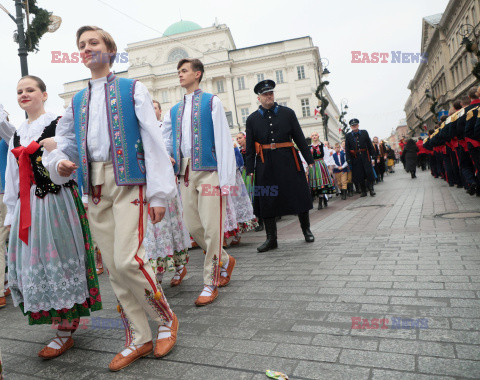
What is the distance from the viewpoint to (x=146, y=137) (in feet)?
8.37

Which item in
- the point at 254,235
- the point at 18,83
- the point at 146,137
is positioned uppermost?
the point at 18,83

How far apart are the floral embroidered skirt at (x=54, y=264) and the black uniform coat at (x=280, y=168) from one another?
3.23 meters

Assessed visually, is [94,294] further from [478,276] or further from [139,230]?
[478,276]

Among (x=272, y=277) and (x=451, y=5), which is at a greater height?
(x=451, y=5)

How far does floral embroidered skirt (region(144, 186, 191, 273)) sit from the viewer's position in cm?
404

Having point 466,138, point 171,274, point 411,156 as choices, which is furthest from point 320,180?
point 411,156

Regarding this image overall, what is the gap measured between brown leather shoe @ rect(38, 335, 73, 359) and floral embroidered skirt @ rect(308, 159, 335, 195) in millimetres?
8586

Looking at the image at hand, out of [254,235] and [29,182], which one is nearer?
[29,182]

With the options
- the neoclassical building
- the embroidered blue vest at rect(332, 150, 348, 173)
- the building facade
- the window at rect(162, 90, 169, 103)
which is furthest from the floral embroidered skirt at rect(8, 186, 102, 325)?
the window at rect(162, 90, 169, 103)

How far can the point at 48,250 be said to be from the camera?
275cm

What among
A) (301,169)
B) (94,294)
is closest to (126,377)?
(94,294)

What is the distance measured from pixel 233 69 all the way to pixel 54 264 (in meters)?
55.7

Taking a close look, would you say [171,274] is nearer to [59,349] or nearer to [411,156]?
[59,349]

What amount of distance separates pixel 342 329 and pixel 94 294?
1.70m
